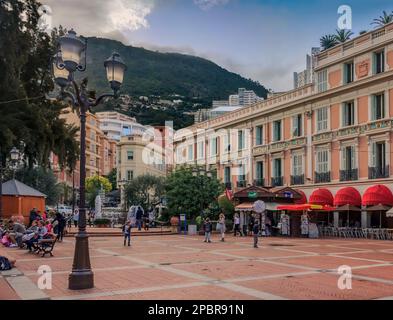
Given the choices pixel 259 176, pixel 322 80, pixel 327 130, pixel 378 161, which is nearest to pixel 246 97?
pixel 259 176

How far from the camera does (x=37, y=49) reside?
25.4m

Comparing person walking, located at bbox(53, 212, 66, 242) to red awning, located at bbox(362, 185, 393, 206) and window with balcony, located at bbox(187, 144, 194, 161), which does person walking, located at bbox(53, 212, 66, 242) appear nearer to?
red awning, located at bbox(362, 185, 393, 206)

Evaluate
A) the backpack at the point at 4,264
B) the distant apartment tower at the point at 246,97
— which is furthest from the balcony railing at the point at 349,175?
the distant apartment tower at the point at 246,97

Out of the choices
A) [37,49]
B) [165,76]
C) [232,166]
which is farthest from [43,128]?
[165,76]

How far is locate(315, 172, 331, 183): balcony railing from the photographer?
3650 centimetres

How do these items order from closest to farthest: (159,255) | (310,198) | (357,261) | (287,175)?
(357,261) < (159,255) < (310,198) < (287,175)

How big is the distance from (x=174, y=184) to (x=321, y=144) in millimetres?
11394

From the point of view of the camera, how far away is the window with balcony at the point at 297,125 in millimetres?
39875

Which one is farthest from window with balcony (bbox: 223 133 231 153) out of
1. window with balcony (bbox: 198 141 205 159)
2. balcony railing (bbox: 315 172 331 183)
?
balcony railing (bbox: 315 172 331 183)

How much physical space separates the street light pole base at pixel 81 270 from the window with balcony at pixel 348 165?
26554 mm

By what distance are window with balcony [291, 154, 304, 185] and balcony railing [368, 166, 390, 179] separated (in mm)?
6878

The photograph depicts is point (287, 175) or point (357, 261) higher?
point (287, 175)
